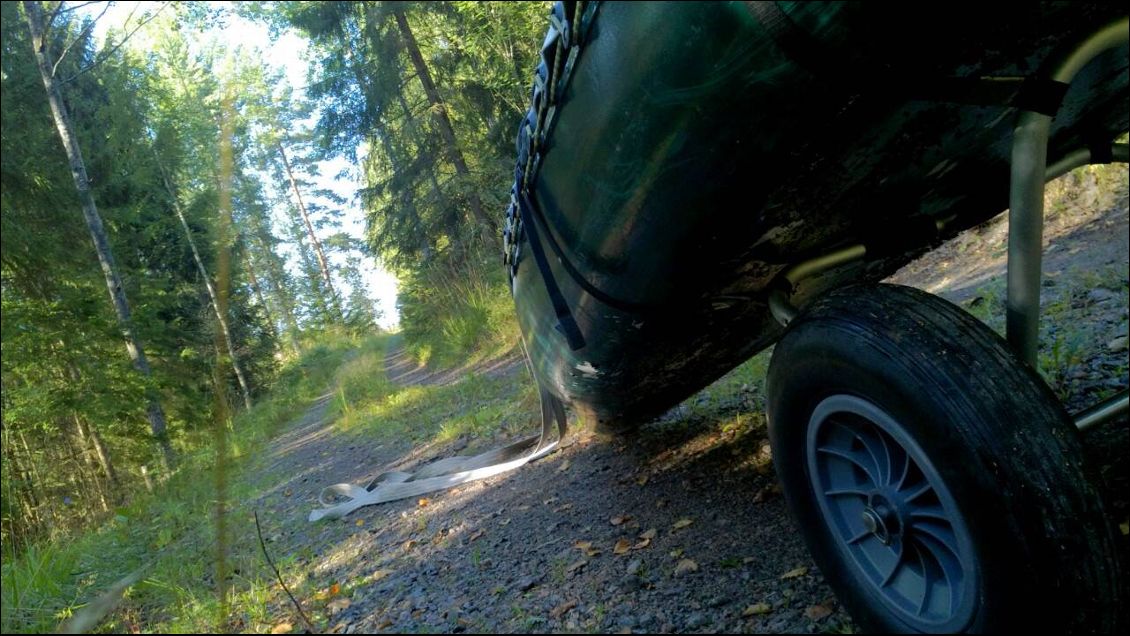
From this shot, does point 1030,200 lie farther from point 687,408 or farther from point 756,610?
point 687,408

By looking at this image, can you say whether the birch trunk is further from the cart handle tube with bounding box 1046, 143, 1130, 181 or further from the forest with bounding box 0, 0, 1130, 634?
the cart handle tube with bounding box 1046, 143, 1130, 181

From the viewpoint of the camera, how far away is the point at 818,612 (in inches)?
66.7

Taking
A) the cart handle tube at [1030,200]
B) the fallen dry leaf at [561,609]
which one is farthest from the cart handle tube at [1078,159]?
the fallen dry leaf at [561,609]

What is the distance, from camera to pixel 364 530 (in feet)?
12.5

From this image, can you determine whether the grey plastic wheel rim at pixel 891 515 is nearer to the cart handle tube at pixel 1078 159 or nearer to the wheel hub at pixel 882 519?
the wheel hub at pixel 882 519

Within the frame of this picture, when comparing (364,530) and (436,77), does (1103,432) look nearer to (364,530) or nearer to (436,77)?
(364,530)

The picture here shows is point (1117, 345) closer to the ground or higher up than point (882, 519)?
closer to the ground

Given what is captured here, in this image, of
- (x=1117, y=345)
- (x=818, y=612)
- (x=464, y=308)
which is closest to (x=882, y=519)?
(x=818, y=612)

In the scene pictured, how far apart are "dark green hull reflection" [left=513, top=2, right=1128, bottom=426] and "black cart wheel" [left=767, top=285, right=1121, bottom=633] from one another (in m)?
0.33

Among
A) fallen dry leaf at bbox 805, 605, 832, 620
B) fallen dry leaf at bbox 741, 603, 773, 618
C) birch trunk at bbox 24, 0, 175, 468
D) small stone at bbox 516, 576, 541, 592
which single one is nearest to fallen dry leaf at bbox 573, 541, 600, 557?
small stone at bbox 516, 576, 541, 592

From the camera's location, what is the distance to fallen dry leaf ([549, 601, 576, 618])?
2.11 metres

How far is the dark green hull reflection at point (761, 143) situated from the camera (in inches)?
45.3

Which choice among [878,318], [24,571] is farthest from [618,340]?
[24,571]

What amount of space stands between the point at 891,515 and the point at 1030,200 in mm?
717
